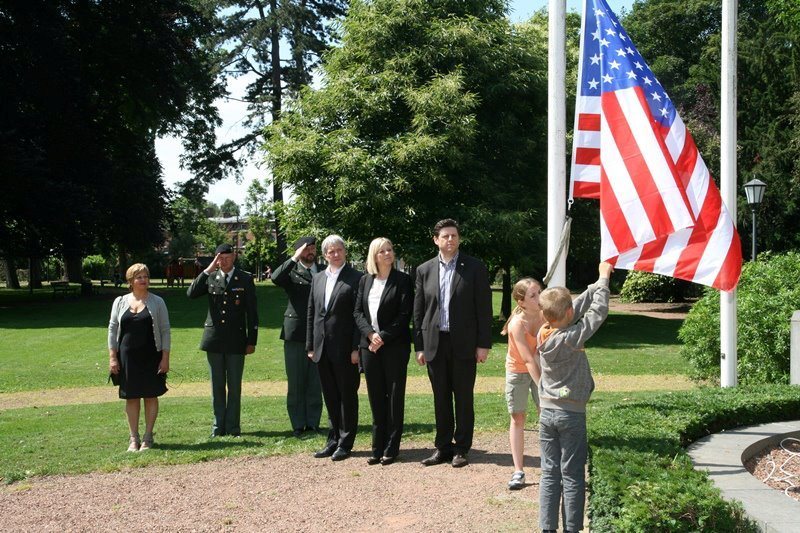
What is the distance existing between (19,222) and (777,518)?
1245 inches

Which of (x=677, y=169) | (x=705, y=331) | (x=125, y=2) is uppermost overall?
(x=125, y=2)

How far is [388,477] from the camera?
727 centimetres

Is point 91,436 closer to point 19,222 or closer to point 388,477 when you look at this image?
point 388,477

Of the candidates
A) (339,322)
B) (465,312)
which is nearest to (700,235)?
(465,312)

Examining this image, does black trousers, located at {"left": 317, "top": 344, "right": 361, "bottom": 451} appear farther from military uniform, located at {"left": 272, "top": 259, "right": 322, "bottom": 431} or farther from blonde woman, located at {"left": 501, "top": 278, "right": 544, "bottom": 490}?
blonde woman, located at {"left": 501, "top": 278, "right": 544, "bottom": 490}

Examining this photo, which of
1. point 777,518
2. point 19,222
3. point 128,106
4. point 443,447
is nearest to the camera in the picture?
point 777,518

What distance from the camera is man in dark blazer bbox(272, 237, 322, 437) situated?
9.17 m

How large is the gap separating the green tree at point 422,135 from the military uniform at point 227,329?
12.7 m

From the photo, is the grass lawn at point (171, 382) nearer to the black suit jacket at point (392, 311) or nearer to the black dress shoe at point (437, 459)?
the black dress shoe at point (437, 459)

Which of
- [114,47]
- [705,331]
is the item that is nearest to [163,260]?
[114,47]

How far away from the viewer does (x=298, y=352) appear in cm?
937

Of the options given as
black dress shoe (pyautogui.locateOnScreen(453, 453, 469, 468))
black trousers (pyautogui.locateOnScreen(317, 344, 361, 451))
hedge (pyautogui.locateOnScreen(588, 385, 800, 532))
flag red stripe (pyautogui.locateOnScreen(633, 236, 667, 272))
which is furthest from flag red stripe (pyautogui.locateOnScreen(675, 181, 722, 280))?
black trousers (pyautogui.locateOnScreen(317, 344, 361, 451))

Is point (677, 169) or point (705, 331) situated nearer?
point (677, 169)

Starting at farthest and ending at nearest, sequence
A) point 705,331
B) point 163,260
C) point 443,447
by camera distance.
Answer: point 163,260 < point 705,331 < point 443,447
